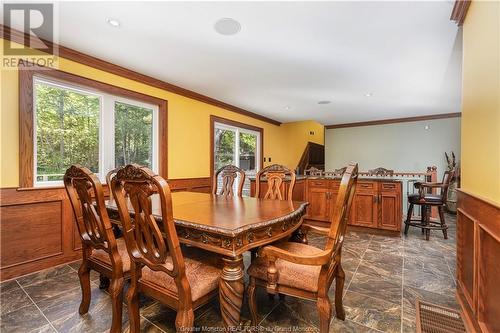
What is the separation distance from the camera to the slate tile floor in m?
1.66

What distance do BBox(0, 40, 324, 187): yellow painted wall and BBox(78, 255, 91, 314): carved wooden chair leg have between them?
1.38 meters

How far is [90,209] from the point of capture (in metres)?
1.51

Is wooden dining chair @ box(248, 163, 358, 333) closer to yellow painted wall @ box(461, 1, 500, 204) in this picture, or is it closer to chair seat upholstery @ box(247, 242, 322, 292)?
chair seat upholstery @ box(247, 242, 322, 292)

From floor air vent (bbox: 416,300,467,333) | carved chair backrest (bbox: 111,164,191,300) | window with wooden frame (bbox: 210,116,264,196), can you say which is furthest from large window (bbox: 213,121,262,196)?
carved chair backrest (bbox: 111,164,191,300)

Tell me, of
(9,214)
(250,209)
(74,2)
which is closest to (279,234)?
(250,209)

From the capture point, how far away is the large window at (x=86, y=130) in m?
2.65

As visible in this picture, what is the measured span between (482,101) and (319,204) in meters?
2.92

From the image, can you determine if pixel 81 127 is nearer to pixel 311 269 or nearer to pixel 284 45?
pixel 284 45

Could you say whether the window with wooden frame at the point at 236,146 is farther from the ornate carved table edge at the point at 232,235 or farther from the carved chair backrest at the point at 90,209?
the ornate carved table edge at the point at 232,235

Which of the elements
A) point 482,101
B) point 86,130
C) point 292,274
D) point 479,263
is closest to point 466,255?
point 479,263

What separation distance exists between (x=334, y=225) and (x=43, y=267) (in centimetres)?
298

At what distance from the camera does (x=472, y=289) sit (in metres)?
1.65

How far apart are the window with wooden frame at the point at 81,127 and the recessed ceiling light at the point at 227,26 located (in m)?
1.74

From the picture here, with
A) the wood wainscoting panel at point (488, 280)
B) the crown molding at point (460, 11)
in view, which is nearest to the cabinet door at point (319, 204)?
the wood wainscoting panel at point (488, 280)
